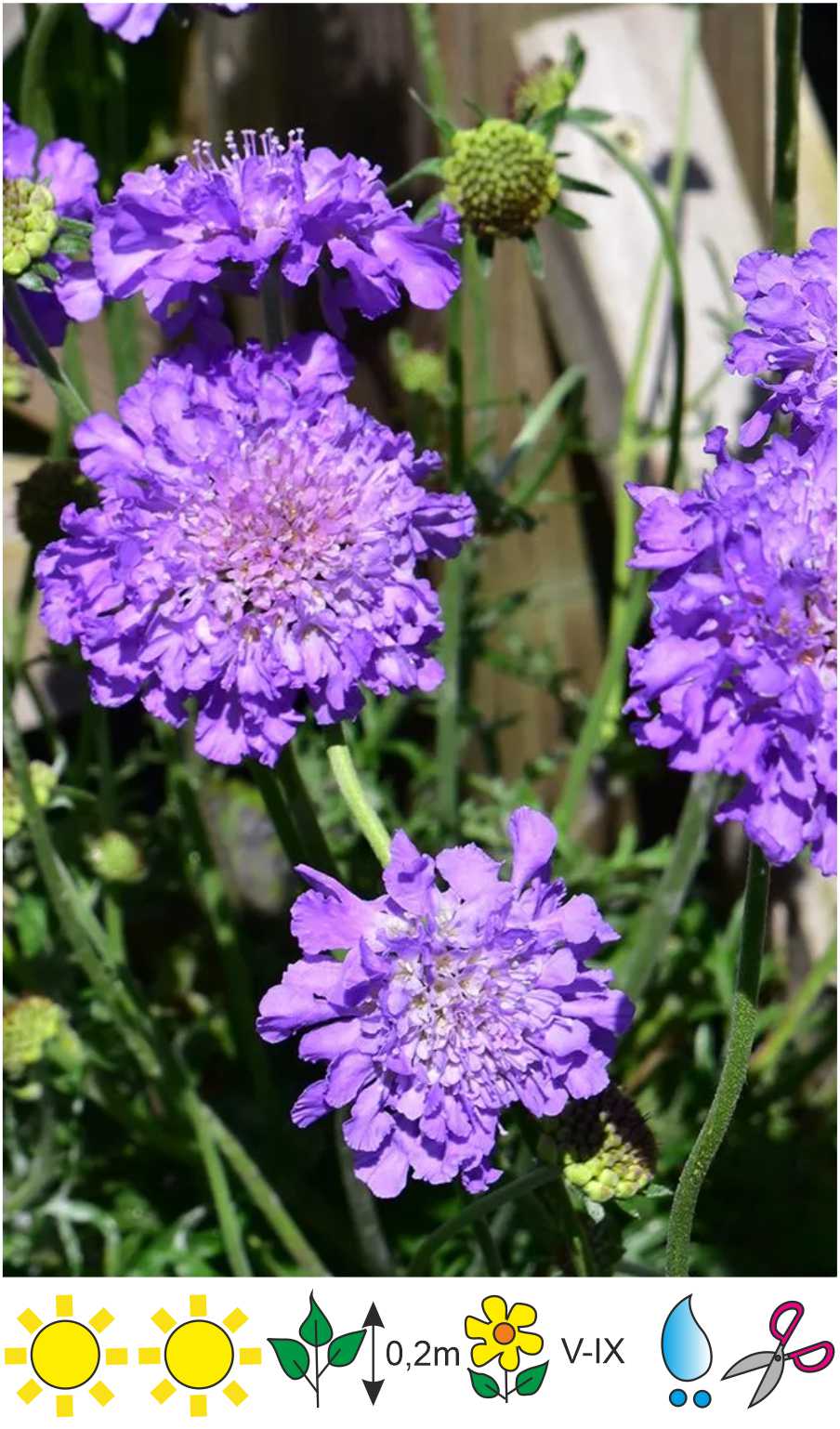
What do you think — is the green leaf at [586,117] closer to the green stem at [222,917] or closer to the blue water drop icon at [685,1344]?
the green stem at [222,917]

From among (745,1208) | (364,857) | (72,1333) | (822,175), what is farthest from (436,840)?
(822,175)

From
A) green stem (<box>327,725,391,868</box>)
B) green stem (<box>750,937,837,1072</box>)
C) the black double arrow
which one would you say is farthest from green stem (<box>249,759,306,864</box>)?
green stem (<box>750,937,837,1072</box>)

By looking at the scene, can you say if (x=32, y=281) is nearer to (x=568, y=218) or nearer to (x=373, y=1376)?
(x=568, y=218)

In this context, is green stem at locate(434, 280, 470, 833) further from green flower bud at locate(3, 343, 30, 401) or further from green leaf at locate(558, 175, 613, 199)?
green flower bud at locate(3, 343, 30, 401)

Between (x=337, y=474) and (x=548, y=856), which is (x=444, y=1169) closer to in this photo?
(x=548, y=856)

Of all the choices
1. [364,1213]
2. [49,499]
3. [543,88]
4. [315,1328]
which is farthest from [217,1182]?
[543,88]

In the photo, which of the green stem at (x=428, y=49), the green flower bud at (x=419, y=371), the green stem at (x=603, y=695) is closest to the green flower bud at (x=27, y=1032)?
the green stem at (x=603, y=695)
